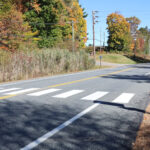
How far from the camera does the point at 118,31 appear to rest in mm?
78375

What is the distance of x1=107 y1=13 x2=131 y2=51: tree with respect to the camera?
77.7 metres

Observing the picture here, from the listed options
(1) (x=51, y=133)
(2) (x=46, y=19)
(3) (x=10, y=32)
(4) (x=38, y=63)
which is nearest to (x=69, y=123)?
(1) (x=51, y=133)

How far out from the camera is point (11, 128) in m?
Result: 5.34

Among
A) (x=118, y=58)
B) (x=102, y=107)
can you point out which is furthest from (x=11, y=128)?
(x=118, y=58)

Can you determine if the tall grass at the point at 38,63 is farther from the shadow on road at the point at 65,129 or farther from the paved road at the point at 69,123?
the shadow on road at the point at 65,129

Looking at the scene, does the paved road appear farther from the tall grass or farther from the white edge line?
the tall grass

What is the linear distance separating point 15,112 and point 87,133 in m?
2.68

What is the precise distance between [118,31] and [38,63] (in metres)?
60.3

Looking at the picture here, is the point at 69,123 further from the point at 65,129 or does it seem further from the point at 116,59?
the point at 116,59

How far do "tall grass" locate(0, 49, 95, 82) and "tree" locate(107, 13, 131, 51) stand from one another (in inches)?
1892

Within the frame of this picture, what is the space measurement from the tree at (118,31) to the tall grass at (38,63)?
48048 millimetres

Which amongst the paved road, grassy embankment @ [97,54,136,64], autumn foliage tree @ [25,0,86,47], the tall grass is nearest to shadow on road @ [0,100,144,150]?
the paved road

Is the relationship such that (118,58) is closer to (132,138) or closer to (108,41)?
(108,41)

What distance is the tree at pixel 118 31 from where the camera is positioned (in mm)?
77688
